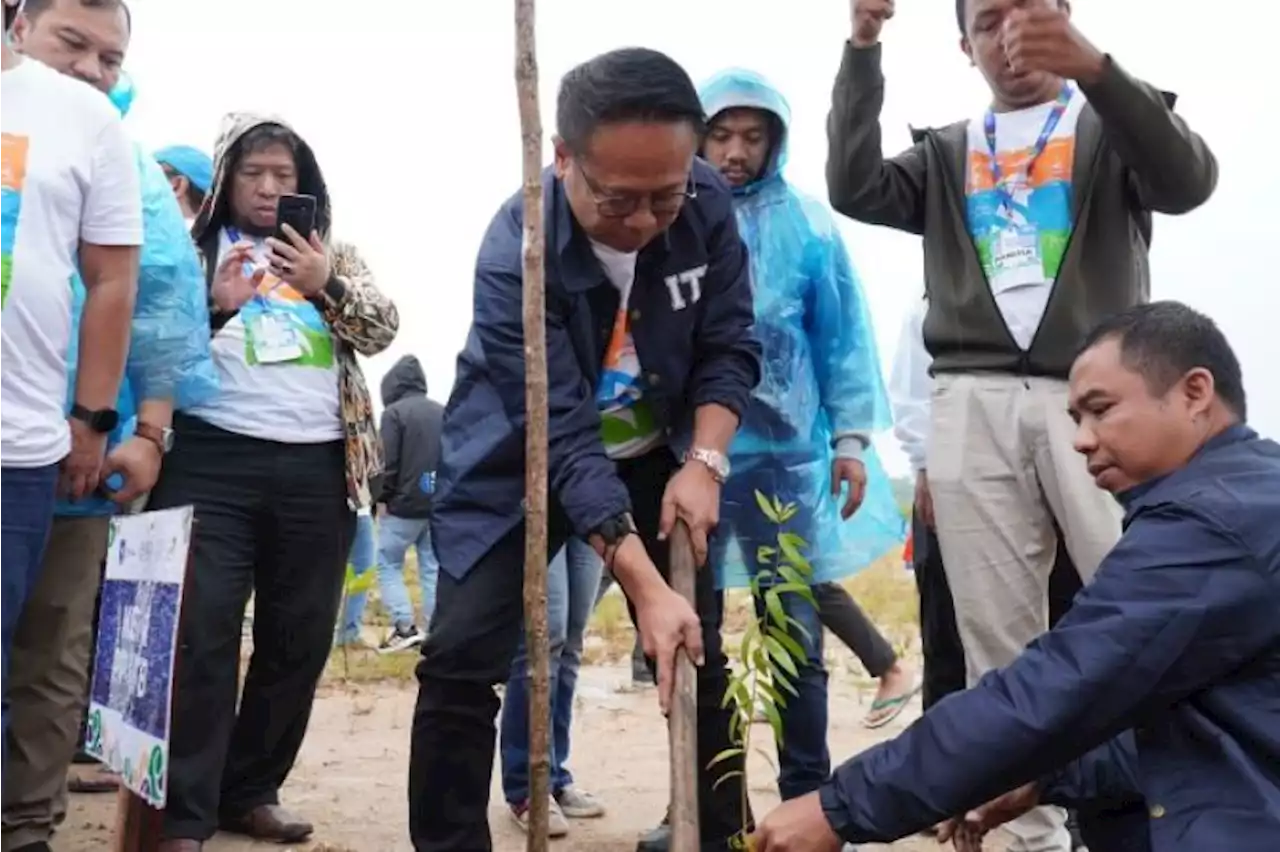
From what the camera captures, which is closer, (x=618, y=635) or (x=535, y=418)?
(x=535, y=418)

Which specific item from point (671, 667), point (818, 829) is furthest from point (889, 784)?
point (671, 667)

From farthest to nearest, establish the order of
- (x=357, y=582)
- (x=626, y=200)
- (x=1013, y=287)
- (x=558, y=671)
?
(x=357, y=582), (x=558, y=671), (x=1013, y=287), (x=626, y=200)

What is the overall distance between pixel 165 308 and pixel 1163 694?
2.56 m

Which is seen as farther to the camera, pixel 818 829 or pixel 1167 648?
pixel 818 829

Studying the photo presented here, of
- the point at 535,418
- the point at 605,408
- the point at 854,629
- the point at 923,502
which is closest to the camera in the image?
the point at 535,418

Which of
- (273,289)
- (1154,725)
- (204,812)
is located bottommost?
(204,812)

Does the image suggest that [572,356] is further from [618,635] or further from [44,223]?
[618,635]

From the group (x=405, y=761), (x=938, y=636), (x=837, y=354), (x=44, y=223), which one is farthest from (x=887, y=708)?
(x=44, y=223)

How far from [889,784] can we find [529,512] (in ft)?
2.96

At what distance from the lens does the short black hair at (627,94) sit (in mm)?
2809

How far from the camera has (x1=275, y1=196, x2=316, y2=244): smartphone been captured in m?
3.87

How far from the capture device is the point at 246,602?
12.6 feet

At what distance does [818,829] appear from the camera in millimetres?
2260

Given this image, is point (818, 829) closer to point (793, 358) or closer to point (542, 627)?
point (542, 627)
